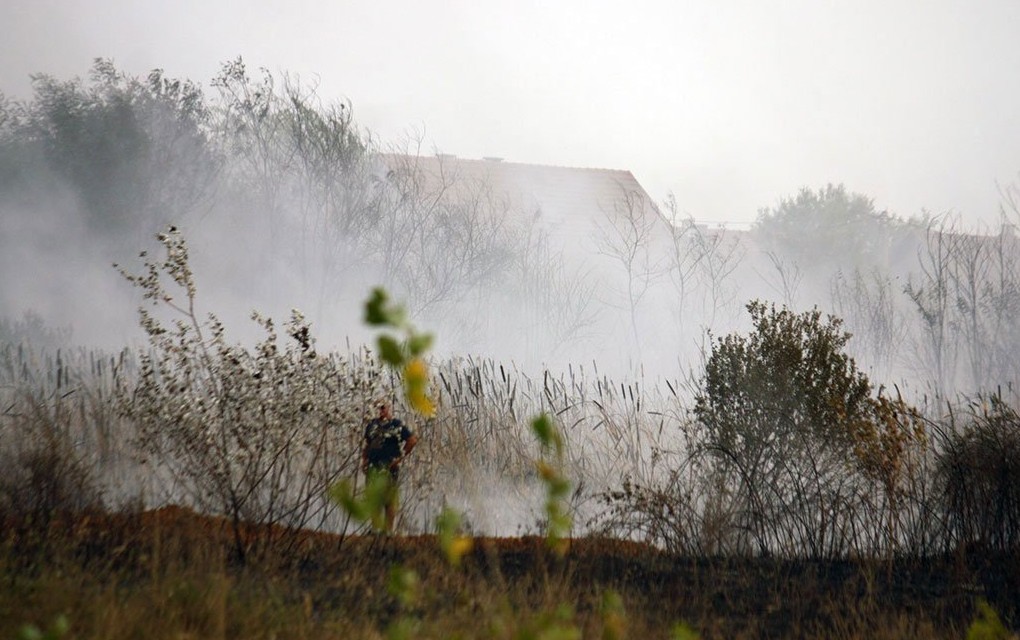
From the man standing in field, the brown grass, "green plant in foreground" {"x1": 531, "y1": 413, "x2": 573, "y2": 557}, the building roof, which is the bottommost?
the brown grass

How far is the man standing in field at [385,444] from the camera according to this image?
18.9ft

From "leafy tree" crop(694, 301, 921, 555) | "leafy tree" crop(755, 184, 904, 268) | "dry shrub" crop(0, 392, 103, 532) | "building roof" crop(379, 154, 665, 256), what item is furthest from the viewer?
"leafy tree" crop(755, 184, 904, 268)

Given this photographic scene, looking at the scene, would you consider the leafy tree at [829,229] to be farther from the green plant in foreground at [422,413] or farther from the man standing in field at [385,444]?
the green plant in foreground at [422,413]

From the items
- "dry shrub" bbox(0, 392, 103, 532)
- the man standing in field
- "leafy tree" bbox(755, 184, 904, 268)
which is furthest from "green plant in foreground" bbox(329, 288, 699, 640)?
"leafy tree" bbox(755, 184, 904, 268)

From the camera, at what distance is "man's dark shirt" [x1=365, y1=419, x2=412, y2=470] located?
19.0ft

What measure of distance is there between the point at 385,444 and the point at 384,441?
0.13 m

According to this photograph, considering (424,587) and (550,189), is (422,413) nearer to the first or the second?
(424,587)

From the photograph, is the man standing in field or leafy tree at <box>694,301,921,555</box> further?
leafy tree at <box>694,301,921,555</box>

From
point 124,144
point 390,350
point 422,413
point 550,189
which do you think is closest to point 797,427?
point 422,413

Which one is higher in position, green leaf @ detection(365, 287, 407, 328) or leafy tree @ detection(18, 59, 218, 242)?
leafy tree @ detection(18, 59, 218, 242)

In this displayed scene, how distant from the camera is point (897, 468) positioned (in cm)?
665

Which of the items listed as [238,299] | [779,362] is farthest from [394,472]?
[238,299]

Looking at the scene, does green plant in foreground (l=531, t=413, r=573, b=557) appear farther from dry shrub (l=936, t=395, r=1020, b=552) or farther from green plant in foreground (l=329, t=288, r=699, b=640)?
dry shrub (l=936, t=395, r=1020, b=552)

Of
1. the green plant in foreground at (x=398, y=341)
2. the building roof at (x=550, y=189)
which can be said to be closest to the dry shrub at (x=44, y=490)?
the green plant in foreground at (x=398, y=341)
